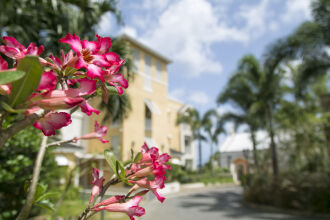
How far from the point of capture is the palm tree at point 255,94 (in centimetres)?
1336

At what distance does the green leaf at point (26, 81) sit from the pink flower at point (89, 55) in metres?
0.10

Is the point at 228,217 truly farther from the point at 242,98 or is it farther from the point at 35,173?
the point at 35,173

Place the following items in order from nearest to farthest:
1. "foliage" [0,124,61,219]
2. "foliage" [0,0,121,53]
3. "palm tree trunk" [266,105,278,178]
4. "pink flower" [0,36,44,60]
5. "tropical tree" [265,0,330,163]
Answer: "pink flower" [0,36,44,60]
"foliage" [0,124,61,219]
"foliage" [0,0,121,53]
"tropical tree" [265,0,330,163]
"palm tree trunk" [266,105,278,178]

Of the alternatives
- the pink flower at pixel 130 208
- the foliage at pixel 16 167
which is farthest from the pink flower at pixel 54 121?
the foliage at pixel 16 167

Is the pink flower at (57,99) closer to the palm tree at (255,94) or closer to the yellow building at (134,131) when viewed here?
the yellow building at (134,131)

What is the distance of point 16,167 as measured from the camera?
3.49 m

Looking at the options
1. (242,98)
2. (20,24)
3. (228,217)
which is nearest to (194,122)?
(242,98)

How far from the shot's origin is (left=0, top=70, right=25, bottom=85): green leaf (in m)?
0.32

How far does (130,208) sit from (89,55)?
33 centimetres

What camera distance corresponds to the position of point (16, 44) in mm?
444

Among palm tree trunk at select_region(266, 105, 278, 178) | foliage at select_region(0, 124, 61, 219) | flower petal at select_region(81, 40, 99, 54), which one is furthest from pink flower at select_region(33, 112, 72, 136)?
palm tree trunk at select_region(266, 105, 278, 178)

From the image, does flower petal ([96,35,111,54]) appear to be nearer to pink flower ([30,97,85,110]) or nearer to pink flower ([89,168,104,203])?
pink flower ([30,97,85,110])

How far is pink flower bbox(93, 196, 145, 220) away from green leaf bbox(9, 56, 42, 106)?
314 millimetres

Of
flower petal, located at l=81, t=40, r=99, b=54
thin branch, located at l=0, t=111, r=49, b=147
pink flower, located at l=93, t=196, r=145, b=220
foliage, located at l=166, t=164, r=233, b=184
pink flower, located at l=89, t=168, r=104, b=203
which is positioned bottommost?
foliage, located at l=166, t=164, r=233, b=184
